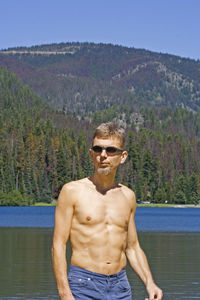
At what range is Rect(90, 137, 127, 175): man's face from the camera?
874 cm

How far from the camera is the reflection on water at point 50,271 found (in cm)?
2636

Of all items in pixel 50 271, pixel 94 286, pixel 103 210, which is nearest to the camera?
pixel 94 286

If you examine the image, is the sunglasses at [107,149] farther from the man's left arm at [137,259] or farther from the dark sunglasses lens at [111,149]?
the man's left arm at [137,259]

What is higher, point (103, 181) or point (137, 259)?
point (103, 181)

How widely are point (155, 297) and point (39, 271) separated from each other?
24.6 m

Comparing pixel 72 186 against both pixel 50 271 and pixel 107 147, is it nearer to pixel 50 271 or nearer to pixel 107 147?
pixel 107 147

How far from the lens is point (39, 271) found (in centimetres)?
3256

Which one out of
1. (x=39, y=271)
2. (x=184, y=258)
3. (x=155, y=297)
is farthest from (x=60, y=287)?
(x=184, y=258)

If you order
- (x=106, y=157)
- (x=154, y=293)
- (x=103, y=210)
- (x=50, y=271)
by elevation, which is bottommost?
(x=50, y=271)

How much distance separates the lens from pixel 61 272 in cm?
827

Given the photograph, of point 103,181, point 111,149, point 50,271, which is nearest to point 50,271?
point 50,271

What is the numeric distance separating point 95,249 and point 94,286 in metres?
0.41

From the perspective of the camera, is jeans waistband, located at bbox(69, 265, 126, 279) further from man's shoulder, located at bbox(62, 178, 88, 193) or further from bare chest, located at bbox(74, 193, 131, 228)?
man's shoulder, located at bbox(62, 178, 88, 193)

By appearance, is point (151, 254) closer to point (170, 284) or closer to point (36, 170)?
point (170, 284)
